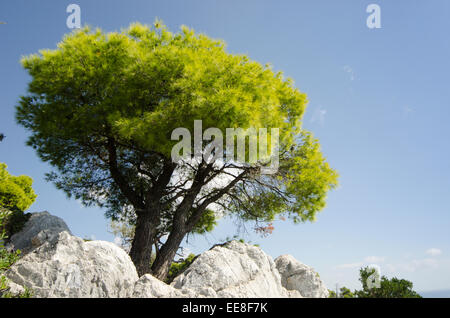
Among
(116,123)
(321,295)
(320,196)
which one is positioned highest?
(116,123)

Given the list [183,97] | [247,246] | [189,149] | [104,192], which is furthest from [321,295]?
[104,192]

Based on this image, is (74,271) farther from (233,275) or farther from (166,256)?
(166,256)

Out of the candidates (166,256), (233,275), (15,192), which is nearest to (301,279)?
(233,275)

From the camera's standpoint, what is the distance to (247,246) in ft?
30.3

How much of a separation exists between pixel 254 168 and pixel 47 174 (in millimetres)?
7289

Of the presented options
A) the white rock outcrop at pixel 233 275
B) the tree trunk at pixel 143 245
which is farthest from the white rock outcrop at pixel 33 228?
the white rock outcrop at pixel 233 275

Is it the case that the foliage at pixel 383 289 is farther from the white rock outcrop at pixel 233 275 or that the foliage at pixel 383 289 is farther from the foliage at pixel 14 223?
the foliage at pixel 14 223

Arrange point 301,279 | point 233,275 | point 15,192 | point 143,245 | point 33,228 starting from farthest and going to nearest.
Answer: point 15,192
point 33,228
point 143,245
point 301,279
point 233,275

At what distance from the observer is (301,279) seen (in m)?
9.20

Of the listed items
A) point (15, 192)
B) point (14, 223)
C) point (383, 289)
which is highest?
point (15, 192)

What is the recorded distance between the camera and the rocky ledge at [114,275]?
→ 590cm

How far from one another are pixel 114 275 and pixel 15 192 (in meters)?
7.95

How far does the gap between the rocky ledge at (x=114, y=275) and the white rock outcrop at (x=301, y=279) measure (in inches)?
7.2
